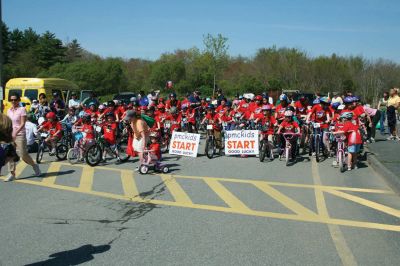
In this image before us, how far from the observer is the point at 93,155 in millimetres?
12266

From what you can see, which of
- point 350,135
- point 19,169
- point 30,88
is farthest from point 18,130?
point 30,88

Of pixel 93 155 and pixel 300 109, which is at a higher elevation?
pixel 300 109

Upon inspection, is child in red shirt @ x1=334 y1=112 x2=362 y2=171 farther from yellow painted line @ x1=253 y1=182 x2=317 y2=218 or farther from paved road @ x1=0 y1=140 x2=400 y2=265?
yellow painted line @ x1=253 y1=182 x2=317 y2=218

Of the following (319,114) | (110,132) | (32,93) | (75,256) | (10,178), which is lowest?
(75,256)

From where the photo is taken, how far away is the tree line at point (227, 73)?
162ft

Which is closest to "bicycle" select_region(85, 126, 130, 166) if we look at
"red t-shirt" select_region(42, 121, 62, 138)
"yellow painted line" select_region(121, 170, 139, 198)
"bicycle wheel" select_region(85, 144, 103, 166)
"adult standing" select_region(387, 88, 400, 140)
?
"bicycle wheel" select_region(85, 144, 103, 166)

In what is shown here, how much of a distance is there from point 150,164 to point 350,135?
5190 mm

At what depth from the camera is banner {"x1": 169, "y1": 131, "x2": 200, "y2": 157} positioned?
1427cm

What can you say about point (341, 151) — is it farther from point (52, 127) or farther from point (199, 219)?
point (52, 127)

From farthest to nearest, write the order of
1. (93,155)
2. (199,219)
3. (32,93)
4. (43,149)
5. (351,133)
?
(32,93) < (43,149) < (93,155) < (351,133) < (199,219)

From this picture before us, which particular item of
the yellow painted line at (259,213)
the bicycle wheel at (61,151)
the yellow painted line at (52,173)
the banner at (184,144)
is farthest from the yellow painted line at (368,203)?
the bicycle wheel at (61,151)

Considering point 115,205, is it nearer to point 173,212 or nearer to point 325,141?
point 173,212

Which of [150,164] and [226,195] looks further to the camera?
[150,164]

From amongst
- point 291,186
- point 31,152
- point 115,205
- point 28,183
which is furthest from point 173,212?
point 31,152
